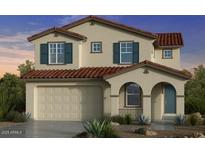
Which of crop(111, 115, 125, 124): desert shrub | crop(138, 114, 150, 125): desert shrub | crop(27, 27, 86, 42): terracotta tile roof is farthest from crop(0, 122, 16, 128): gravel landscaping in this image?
crop(138, 114, 150, 125): desert shrub

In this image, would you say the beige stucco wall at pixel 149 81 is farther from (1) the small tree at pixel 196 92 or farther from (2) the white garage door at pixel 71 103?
(1) the small tree at pixel 196 92

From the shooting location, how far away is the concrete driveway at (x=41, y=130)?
814 inches

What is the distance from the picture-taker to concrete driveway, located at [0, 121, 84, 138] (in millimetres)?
20677

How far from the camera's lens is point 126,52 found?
92.4 ft

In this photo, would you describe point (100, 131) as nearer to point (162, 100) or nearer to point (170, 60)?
point (162, 100)

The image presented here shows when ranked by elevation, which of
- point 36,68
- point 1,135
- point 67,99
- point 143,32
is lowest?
point 1,135

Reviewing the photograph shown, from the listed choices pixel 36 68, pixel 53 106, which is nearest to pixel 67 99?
pixel 53 106

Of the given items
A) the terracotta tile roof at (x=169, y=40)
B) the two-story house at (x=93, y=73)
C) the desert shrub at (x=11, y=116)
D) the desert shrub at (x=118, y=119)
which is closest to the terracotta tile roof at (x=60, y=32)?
the two-story house at (x=93, y=73)

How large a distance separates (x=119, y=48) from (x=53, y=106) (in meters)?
5.92

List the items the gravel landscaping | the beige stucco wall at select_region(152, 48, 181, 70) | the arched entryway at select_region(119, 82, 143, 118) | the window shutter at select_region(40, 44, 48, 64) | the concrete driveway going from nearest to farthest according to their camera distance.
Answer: the concrete driveway
the gravel landscaping
the arched entryway at select_region(119, 82, 143, 118)
the window shutter at select_region(40, 44, 48, 64)
the beige stucco wall at select_region(152, 48, 181, 70)

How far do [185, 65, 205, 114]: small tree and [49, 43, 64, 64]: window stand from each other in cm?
933

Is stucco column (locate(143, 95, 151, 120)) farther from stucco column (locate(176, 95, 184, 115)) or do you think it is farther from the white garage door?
the white garage door

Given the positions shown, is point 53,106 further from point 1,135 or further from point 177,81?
point 177,81

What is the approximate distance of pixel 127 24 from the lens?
92.9 feet
